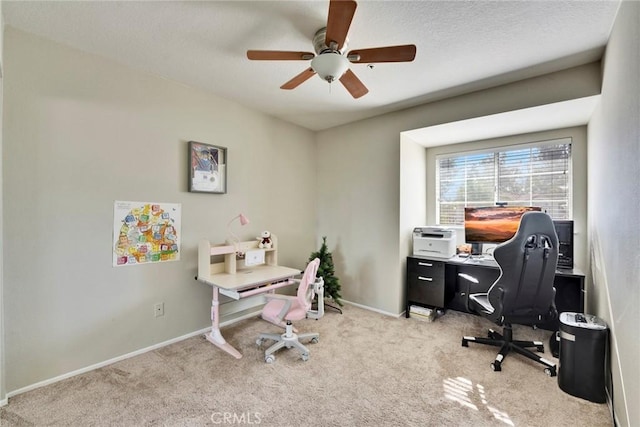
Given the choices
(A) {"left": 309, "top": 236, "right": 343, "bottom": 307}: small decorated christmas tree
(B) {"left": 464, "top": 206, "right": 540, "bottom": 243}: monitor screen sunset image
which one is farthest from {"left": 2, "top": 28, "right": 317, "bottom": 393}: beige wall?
(B) {"left": 464, "top": 206, "right": 540, "bottom": 243}: monitor screen sunset image

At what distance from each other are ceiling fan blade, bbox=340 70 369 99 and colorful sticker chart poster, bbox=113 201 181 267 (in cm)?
189

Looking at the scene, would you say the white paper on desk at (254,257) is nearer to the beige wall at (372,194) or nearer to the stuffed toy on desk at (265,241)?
the stuffed toy on desk at (265,241)

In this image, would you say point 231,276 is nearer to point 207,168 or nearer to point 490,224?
point 207,168

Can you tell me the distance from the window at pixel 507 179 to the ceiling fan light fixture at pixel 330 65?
2532 mm

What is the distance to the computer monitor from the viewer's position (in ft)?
10.1

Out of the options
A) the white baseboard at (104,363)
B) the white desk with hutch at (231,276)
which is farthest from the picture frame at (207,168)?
the white baseboard at (104,363)

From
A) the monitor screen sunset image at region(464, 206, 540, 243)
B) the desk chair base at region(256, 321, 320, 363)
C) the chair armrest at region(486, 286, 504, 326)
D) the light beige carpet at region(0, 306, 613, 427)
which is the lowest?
the light beige carpet at region(0, 306, 613, 427)

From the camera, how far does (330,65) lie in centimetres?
176

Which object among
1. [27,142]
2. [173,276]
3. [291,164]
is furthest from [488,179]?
[27,142]

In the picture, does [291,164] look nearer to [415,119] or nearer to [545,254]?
[415,119]

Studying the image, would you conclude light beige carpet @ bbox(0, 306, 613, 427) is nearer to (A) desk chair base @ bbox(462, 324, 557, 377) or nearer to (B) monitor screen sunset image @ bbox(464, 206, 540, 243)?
(A) desk chair base @ bbox(462, 324, 557, 377)

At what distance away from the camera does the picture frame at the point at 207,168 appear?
2.73 meters

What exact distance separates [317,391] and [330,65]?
219cm

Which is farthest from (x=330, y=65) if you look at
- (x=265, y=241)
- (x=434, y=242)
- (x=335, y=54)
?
(x=434, y=242)
